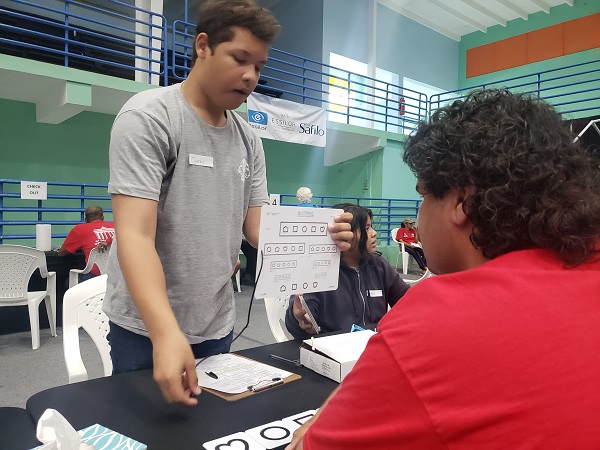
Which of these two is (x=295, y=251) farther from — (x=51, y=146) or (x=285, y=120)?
(x=51, y=146)

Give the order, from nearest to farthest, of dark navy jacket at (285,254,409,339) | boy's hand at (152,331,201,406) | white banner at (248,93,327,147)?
boy's hand at (152,331,201,406)
dark navy jacket at (285,254,409,339)
white banner at (248,93,327,147)

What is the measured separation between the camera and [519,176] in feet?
1.93

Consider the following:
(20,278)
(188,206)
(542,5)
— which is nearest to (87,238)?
(20,278)

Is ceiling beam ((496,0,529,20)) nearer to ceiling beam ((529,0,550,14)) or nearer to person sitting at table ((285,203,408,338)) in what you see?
ceiling beam ((529,0,550,14))

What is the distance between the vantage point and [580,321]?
1.56ft

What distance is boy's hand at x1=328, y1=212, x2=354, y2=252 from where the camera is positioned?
1.20 metres

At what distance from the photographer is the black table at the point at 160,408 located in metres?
0.81

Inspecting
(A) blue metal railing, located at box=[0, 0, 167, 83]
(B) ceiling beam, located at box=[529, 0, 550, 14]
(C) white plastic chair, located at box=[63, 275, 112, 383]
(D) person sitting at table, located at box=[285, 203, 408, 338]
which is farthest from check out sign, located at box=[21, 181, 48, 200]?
(B) ceiling beam, located at box=[529, 0, 550, 14]

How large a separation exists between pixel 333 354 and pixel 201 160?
0.58m

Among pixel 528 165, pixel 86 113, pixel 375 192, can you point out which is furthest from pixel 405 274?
pixel 528 165

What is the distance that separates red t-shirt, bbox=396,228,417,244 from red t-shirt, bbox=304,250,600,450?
6949mm

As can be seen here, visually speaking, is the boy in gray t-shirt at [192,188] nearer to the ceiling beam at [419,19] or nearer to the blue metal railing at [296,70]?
the blue metal railing at [296,70]

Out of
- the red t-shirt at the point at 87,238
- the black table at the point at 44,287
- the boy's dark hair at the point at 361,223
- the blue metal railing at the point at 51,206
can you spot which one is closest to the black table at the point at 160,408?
the boy's dark hair at the point at 361,223

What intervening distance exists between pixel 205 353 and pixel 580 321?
0.91 m
